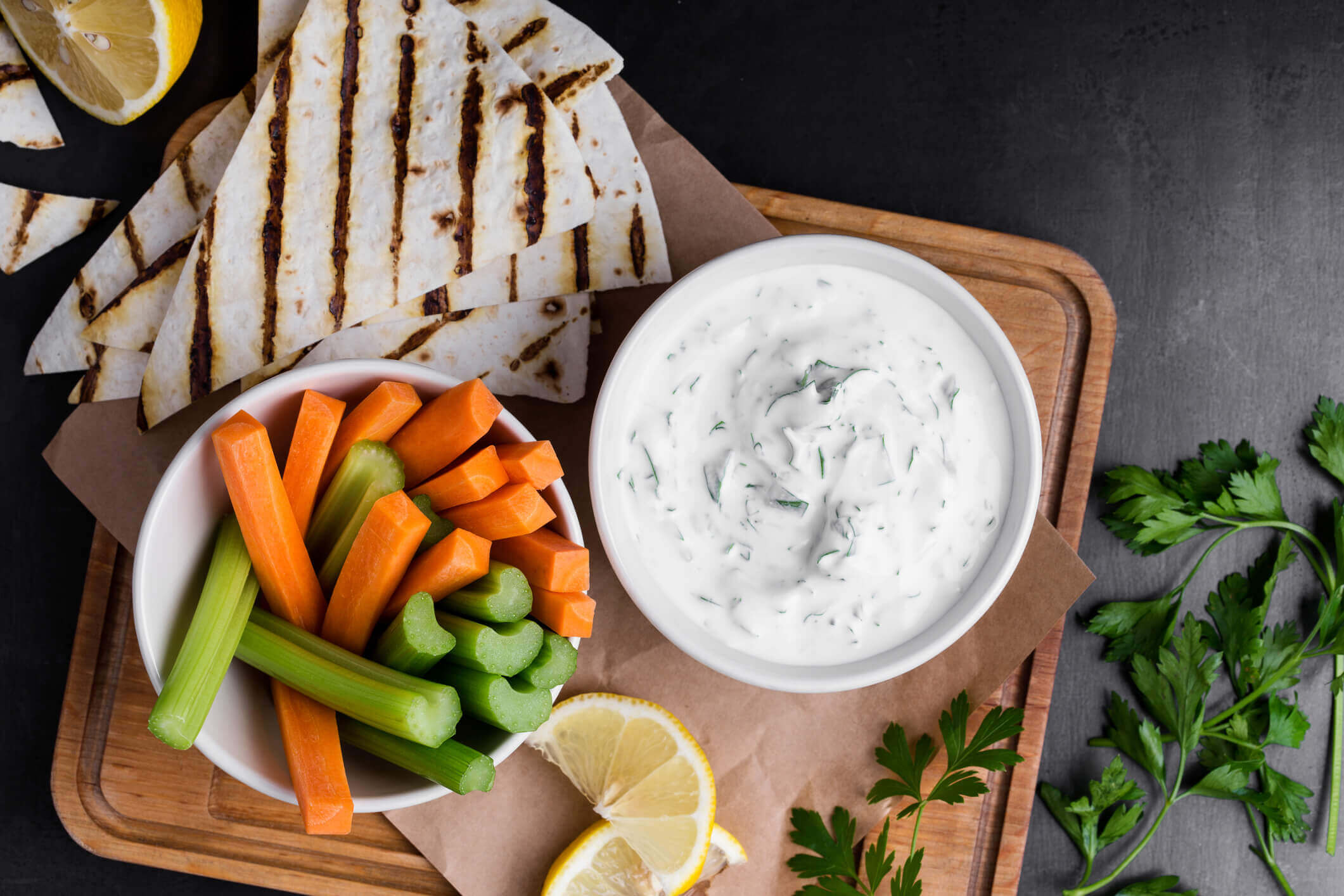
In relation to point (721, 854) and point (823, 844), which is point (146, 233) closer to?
point (721, 854)

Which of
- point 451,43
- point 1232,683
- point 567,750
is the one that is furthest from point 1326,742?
point 451,43

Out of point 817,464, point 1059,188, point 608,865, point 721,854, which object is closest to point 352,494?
point 817,464

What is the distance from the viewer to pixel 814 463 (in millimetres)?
1507

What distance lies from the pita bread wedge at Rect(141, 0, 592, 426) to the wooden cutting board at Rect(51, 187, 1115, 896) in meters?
0.43

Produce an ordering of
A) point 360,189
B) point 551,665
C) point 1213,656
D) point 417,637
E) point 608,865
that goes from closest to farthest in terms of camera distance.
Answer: point 417,637
point 551,665
point 360,189
point 608,865
point 1213,656

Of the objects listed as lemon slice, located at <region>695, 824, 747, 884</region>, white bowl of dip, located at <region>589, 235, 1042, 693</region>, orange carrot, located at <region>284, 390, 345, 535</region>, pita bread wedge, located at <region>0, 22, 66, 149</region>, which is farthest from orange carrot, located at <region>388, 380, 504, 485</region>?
pita bread wedge, located at <region>0, 22, 66, 149</region>

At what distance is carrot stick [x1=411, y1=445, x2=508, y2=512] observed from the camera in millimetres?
1448

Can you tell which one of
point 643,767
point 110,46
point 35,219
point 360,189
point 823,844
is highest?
point 110,46

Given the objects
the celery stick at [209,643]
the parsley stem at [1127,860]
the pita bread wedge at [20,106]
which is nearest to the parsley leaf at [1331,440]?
the parsley stem at [1127,860]

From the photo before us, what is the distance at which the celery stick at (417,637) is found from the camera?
1338 mm

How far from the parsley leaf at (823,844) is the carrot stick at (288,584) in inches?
34.5

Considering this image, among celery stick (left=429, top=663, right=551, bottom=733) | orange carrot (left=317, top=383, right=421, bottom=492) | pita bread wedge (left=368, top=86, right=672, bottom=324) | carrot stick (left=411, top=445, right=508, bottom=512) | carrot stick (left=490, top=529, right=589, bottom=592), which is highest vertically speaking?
pita bread wedge (left=368, top=86, right=672, bottom=324)

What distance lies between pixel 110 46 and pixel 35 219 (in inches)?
15.1

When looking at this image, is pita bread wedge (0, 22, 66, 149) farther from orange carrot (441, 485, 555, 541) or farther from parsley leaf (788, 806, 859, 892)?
parsley leaf (788, 806, 859, 892)
